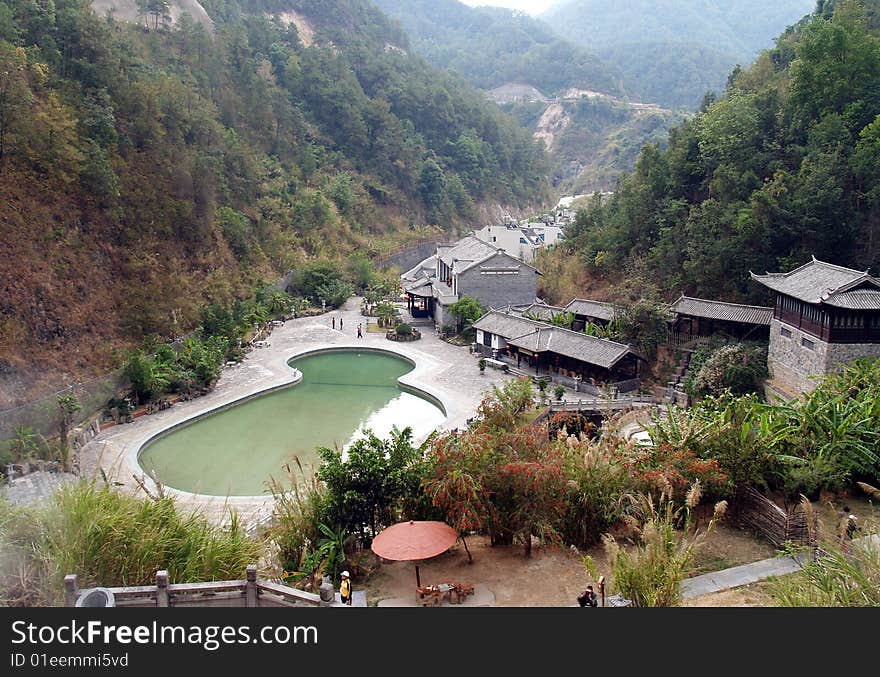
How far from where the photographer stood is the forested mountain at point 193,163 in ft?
66.2

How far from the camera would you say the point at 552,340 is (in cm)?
2145

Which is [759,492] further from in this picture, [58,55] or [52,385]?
[58,55]

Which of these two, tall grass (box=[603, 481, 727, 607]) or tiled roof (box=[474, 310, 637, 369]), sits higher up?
tall grass (box=[603, 481, 727, 607])

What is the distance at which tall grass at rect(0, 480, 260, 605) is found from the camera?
23.2 ft

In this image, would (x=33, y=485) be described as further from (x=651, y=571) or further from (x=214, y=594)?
(x=651, y=571)

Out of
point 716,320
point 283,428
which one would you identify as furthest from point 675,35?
point 283,428

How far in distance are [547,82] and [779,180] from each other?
82.5 metres

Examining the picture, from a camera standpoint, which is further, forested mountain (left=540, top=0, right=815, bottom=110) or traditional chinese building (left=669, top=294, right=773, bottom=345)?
forested mountain (left=540, top=0, right=815, bottom=110)

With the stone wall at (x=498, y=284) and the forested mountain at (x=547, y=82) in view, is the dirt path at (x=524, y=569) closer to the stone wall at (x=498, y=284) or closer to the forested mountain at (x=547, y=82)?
the stone wall at (x=498, y=284)

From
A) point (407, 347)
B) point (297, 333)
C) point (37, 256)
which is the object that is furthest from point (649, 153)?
point (37, 256)

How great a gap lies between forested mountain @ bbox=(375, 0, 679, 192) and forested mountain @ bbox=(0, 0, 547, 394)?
1879cm

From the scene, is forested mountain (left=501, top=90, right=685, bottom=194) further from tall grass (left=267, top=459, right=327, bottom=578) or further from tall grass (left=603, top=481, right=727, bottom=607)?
tall grass (left=603, top=481, right=727, bottom=607)

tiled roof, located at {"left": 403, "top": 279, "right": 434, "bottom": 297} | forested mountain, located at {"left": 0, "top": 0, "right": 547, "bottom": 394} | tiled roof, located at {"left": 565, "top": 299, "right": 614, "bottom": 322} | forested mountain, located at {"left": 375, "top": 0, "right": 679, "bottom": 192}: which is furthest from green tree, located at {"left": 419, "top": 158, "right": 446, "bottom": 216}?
tiled roof, located at {"left": 565, "top": 299, "right": 614, "bottom": 322}

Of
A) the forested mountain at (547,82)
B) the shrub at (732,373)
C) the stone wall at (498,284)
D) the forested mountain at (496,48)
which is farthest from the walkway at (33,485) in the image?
the forested mountain at (496,48)
